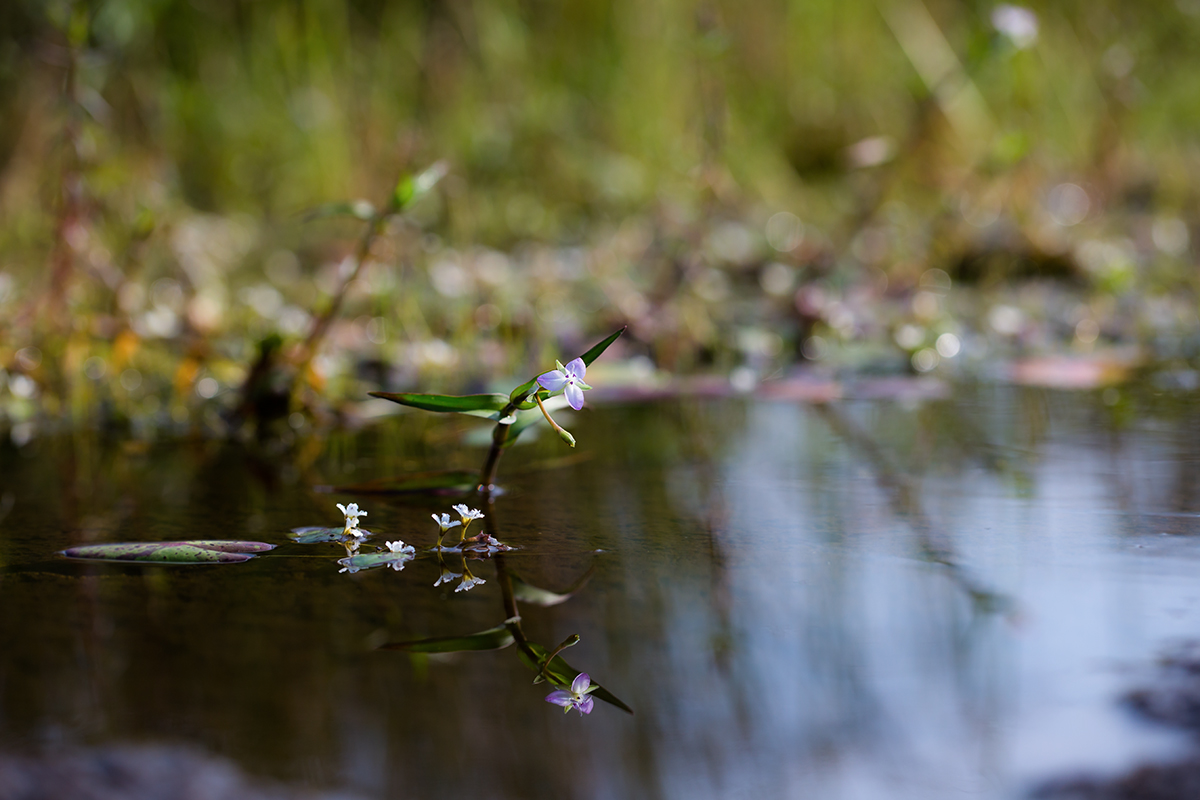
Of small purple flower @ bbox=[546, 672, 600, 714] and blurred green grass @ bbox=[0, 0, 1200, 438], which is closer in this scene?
small purple flower @ bbox=[546, 672, 600, 714]

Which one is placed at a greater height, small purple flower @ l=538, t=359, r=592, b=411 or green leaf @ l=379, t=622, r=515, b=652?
small purple flower @ l=538, t=359, r=592, b=411

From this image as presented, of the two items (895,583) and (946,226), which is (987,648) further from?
(946,226)

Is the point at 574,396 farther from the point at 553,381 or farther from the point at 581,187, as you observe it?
the point at 581,187

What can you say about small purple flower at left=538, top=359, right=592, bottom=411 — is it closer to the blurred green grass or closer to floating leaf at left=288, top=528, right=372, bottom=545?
floating leaf at left=288, top=528, right=372, bottom=545

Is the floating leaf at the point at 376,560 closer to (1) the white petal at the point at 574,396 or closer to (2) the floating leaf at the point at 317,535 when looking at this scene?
(2) the floating leaf at the point at 317,535

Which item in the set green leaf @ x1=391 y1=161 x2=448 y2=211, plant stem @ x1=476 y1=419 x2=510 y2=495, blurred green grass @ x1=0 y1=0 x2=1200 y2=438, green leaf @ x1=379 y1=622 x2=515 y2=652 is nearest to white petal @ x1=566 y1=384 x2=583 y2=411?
plant stem @ x1=476 y1=419 x2=510 y2=495

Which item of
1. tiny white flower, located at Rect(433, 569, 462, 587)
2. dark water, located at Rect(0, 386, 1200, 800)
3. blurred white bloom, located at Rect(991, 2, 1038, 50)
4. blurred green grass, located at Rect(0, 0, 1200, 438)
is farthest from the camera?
blurred green grass, located at Rect(0, 0, 1200, 438)

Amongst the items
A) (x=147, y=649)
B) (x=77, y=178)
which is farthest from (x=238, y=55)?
(x=147, y=649)
